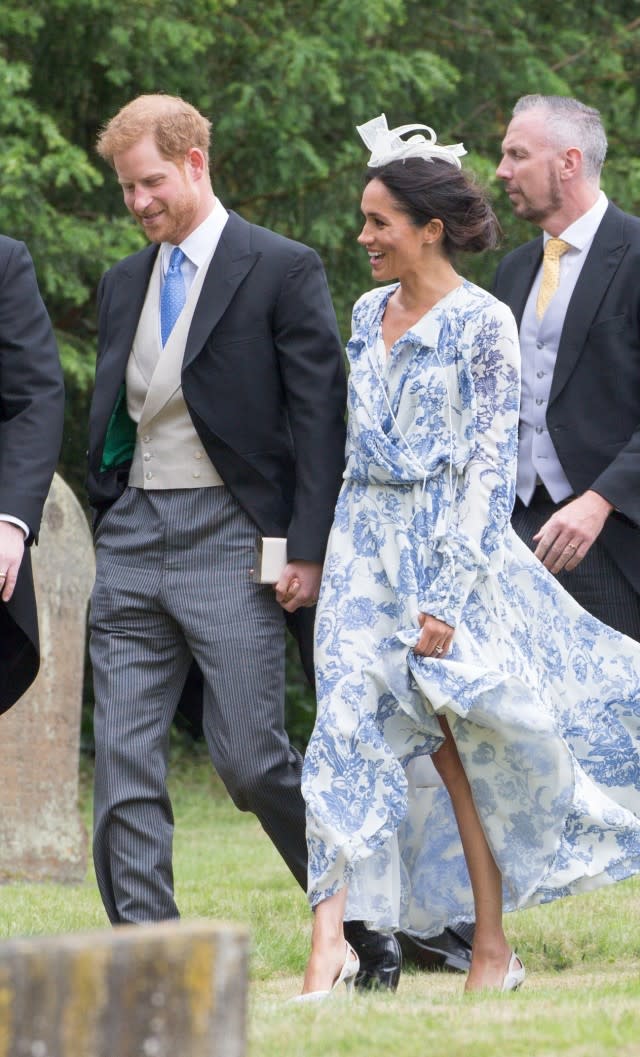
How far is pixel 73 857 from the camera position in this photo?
383 inches

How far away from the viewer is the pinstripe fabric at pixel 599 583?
5930 mm

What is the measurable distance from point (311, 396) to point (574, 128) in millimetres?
1430

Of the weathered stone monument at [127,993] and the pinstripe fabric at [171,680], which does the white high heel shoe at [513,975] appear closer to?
the pinstripe fabric at [171,680]

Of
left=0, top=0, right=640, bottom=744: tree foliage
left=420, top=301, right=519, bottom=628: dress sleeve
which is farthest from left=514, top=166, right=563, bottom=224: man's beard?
left=0, top=0, right=640, bottom=744: tree foliage

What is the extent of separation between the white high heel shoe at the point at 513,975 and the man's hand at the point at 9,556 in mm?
1681

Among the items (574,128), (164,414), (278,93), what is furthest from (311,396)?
(278,93)

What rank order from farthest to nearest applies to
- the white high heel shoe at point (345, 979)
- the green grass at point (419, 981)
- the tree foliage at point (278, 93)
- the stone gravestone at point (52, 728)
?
1. the tree foliage at point (278, 93)
2. the stone gravestone at point (52, 728)
3. the white high heel shoe at point (345, 979)
4. the green grass at point (419, 981)

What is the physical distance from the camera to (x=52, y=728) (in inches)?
384

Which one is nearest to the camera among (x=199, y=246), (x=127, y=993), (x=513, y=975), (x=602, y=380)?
(x=127, y=993)

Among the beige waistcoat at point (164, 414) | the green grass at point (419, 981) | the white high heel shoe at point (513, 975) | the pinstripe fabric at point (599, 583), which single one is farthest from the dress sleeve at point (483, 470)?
the green grass at point (419, 981)

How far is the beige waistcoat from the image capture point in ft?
17.5

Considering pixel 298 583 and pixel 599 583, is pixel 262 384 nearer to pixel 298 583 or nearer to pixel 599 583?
pixel 298 583

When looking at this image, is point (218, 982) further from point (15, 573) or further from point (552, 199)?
point (552, 199)

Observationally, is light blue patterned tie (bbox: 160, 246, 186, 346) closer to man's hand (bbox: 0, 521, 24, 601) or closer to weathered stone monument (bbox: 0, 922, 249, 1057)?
man's hand (bbox: 0, 521, 24, 601)
